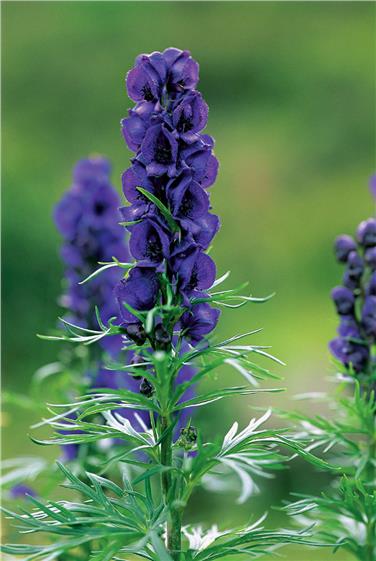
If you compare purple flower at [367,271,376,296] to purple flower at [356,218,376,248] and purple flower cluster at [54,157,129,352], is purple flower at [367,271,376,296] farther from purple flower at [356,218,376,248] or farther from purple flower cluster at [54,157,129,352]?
purple flower cluster at [54,157,129,352]

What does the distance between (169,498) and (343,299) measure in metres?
0.67

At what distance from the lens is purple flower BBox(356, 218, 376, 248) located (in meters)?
1.74

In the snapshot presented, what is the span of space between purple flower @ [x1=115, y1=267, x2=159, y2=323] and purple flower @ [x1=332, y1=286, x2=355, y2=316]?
0.63m

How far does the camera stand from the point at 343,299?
1.73 m

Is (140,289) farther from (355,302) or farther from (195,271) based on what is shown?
(355,302)

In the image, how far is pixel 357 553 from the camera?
1.59 metres

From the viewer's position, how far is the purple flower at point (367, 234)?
174cm

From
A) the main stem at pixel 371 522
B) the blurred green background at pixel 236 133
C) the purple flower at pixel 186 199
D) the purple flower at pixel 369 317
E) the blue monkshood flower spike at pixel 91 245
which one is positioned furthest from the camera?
the blurred green background at pixel 236 133

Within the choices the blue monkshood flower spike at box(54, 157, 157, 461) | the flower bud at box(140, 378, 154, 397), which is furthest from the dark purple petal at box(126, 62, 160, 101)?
the blue monkshood flower spike at box(54, 157, 157, 461)

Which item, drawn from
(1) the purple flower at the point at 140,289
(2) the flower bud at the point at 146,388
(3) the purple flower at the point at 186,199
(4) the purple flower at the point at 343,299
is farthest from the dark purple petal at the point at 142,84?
(4) the purple flower at the point at 343,299

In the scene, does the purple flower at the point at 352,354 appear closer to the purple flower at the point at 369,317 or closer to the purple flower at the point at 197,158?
the purple flower at the point at 369,317

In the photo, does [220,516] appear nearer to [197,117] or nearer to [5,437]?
[5,437]

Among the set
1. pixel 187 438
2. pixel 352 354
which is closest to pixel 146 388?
pixel 187 438

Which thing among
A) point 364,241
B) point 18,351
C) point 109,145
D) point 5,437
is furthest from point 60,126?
point 364,241
